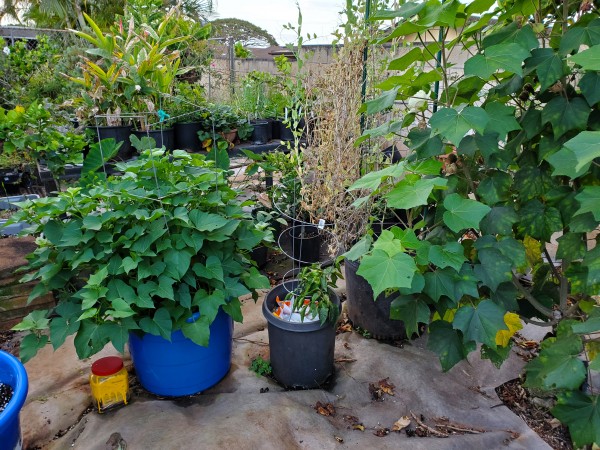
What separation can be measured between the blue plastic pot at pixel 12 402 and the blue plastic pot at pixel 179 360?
0.42 meters

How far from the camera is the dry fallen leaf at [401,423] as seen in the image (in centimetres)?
173

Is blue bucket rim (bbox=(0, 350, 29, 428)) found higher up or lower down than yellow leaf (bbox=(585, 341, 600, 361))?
lower down

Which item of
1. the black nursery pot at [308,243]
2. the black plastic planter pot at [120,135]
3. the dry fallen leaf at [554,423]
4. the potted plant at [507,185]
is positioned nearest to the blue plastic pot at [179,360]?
the potted plant at [507,185]

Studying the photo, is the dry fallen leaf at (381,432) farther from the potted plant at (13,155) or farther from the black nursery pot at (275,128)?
the black nursery pot at (275,128)

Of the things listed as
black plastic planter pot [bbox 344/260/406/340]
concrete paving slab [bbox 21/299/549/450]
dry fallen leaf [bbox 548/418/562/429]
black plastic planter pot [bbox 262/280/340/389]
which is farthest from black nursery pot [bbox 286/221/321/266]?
dry fallen leaf [bbox 548/418/562/429]

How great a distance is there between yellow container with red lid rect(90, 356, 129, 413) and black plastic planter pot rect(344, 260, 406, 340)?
116 centimetres

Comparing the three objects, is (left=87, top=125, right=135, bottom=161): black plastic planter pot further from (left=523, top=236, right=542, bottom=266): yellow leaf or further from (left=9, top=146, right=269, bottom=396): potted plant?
(left=523, top=236, right=542, bottom=266): yellow leaf

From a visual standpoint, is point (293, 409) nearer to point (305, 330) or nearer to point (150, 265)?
point (305, 330)

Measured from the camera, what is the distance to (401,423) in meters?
1.75

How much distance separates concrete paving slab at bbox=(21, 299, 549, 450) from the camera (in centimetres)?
160

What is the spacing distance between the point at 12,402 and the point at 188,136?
2335 mm

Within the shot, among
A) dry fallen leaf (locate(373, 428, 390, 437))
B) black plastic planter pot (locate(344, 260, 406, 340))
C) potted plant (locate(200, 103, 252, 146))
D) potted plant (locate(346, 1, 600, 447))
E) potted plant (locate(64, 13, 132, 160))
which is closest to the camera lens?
potted plant (locate(346, 1, 600, 447))

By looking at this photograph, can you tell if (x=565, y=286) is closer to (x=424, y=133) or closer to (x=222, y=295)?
(x=424, y=133)

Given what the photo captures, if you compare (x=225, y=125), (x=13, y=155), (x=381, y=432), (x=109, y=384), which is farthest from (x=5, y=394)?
(x=13, y=155)
